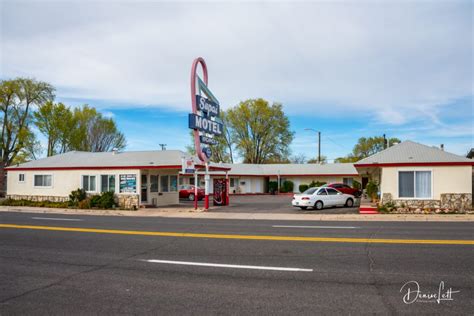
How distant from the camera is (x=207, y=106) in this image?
1016 inches

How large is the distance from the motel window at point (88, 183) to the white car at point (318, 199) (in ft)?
48.1

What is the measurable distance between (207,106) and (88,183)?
38.1 feet

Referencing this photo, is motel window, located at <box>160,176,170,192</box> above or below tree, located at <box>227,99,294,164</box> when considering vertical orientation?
below

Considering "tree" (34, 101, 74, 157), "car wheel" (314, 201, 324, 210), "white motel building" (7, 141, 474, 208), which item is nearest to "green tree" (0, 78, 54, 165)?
"tree" (34, 101, 74, 157)

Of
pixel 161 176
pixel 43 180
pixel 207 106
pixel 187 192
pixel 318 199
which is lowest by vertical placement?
pixel 187 192

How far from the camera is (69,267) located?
29.3 ft

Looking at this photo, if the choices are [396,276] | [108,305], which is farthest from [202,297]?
[396,276]

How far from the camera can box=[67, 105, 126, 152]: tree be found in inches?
2474

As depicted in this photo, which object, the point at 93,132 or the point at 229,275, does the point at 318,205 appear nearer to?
the point at 229,275

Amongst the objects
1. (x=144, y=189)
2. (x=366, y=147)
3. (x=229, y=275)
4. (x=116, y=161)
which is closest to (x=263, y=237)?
(x=229, y=275)

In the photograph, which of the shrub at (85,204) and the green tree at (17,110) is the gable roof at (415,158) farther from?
the green tree at (17,110)

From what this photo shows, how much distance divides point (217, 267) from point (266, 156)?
60558 mm

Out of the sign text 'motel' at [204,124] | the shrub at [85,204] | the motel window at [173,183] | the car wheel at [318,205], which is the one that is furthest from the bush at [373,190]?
the shrub at [85,204]

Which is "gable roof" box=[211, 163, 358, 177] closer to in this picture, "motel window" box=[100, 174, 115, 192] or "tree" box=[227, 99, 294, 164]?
"tree" box=[227, 99, 294, 164]
